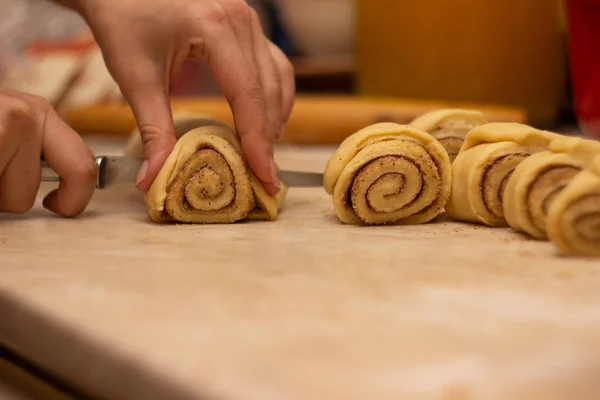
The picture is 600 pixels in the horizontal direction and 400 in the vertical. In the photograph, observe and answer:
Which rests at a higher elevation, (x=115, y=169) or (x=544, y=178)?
(x=544, y=178)

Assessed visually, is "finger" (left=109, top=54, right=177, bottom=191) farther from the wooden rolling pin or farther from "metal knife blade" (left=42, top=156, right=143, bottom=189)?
the wooden rolling pin

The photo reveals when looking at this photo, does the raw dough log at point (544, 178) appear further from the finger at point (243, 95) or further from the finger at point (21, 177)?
the finger at point (21, 177)

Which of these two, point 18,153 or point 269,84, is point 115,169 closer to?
point 18,153

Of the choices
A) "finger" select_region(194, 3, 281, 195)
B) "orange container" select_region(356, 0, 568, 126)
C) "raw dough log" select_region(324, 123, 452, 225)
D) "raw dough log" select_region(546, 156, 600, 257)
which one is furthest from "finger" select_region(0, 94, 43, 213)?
"orange container" select_region(356, 0, 568, 126)

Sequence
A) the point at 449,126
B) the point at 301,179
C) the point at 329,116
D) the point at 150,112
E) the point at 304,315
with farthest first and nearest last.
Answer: the point at 329,116 → the point at 301,179 → the point at 449,126 → the point at 150,112 → the point at 304,315

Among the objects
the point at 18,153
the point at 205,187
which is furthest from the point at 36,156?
the point at 205,187

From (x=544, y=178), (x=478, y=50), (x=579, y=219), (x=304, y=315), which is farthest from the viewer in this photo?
(x=478, y=50)
